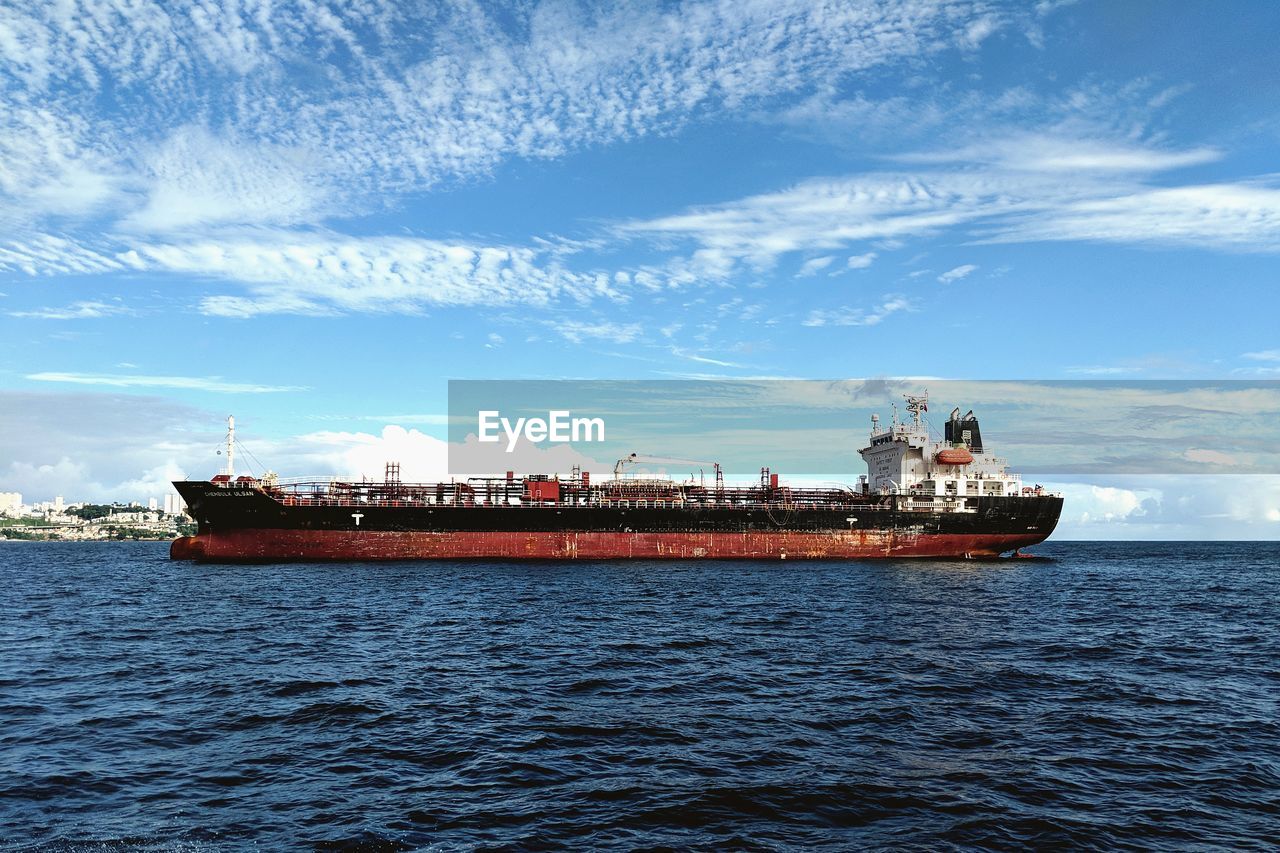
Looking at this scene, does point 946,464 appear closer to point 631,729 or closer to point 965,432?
point 965,432

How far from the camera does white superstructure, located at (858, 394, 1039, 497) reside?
71125 millimetres

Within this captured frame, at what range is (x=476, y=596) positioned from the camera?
3853 cm

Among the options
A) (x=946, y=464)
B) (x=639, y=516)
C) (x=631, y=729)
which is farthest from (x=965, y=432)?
(x=631, y=729)

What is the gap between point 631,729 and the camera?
16.4 m

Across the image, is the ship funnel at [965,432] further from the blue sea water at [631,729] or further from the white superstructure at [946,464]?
the blue sea water at [631,729]

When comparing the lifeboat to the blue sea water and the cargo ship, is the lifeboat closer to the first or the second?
the cargo ship

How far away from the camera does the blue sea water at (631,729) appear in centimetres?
1159

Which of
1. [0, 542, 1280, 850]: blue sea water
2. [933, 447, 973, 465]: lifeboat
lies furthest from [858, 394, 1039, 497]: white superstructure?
[0, 542, 1280, 850]: blue sea water

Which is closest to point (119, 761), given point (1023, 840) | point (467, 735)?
point (467, 735)

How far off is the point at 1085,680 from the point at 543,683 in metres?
15.2

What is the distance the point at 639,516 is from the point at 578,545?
218 inches

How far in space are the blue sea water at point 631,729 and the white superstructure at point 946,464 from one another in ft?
121

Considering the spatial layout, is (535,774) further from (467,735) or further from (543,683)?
(543,683)

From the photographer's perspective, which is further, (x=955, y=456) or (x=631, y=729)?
(x=955, y=456)
